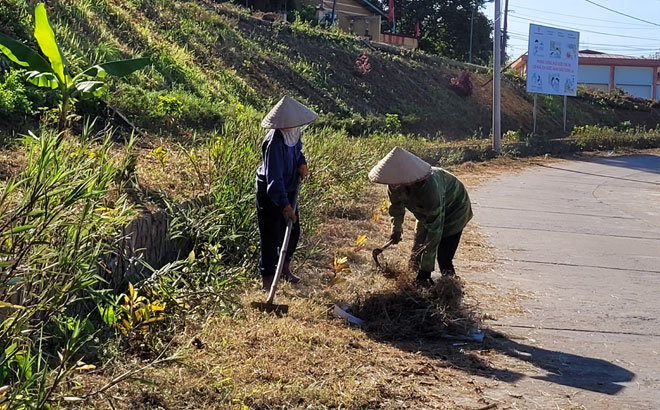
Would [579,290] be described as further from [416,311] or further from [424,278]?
[416,311]

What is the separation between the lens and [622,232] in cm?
1144

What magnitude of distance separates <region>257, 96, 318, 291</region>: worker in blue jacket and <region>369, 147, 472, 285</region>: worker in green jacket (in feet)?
2.31

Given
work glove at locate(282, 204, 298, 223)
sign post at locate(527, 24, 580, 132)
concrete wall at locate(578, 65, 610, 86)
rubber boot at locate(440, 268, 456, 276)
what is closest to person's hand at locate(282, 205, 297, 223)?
work glove at locate(282, 204, 298, 223)

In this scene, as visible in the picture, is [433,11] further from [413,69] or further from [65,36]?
[65,36]

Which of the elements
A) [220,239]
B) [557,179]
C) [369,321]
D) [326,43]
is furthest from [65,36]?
[326,43]

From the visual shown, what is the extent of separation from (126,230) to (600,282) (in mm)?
4677

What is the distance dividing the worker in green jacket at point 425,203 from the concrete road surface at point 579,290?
28.7 inches

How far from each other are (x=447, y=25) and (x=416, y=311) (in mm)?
55230

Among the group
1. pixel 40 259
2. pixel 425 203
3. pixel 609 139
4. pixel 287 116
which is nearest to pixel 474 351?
pixel 425 203

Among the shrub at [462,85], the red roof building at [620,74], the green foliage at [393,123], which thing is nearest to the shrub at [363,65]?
the green foliage at [393,123]

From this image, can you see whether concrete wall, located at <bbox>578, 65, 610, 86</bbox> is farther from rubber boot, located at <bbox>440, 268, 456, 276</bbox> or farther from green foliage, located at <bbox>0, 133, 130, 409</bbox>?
green foliage, located at <bbox>0, 133, 130, 409</bbox>

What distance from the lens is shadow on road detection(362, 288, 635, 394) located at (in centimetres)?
502

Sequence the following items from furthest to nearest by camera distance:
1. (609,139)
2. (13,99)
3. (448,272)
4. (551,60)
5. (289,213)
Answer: (609,139), (551,60), (13,99), (448,272), (289,213)

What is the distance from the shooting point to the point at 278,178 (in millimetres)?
6250
